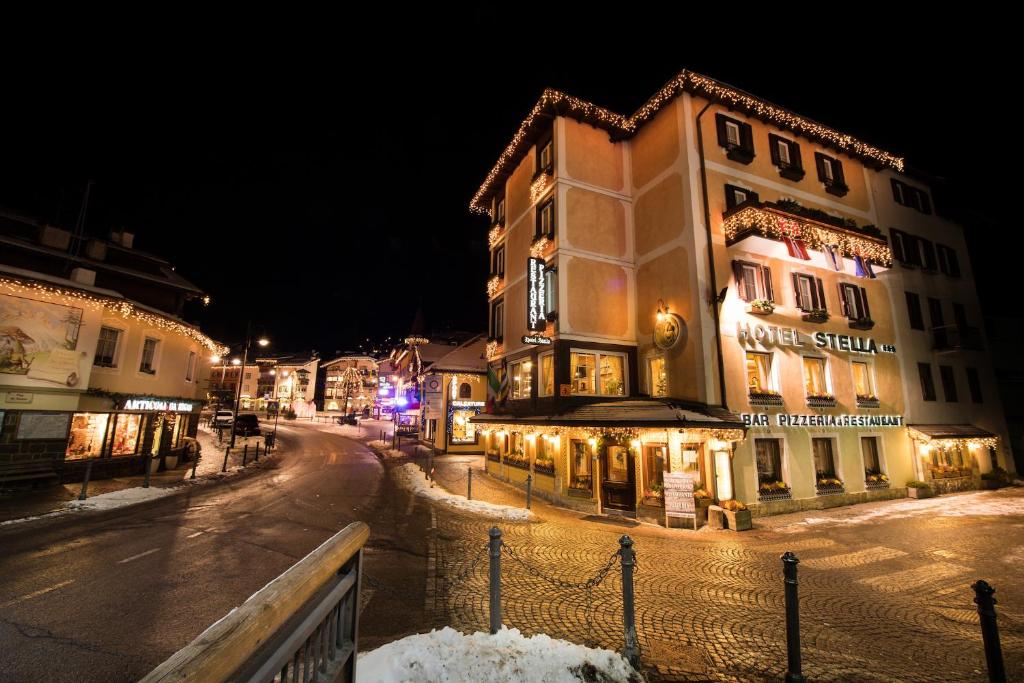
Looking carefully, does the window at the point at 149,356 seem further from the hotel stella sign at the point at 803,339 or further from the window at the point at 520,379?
the hotel stella sign at the point at 803,339

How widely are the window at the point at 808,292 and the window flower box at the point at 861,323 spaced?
5.83 ft

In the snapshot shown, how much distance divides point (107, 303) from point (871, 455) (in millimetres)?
33671

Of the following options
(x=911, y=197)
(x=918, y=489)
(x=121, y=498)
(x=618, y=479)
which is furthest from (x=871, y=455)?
(x=121, y=498)

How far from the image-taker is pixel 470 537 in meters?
11.0

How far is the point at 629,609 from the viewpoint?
5.50 meters

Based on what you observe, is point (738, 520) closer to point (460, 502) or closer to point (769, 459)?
point (769, 459)

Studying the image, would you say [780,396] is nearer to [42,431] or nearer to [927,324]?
[927,324]

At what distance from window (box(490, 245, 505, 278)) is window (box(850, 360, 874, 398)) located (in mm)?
17764

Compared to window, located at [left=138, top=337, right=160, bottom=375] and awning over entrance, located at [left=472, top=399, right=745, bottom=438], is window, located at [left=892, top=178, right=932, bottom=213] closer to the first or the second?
awning over entrance, located at [left=472, top=399, right=745, bottom=438]

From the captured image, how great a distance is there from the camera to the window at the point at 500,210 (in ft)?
84.4

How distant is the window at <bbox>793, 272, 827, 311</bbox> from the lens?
1783cm

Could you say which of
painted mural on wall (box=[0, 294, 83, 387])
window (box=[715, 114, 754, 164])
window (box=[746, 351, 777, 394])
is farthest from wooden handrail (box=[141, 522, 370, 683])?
painted mural on wall (box=[0, 294, 83, 387])

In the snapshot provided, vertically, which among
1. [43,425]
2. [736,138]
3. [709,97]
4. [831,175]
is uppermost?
[709,97]

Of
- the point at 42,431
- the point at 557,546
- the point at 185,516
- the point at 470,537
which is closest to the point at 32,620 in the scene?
the point at 185,516
